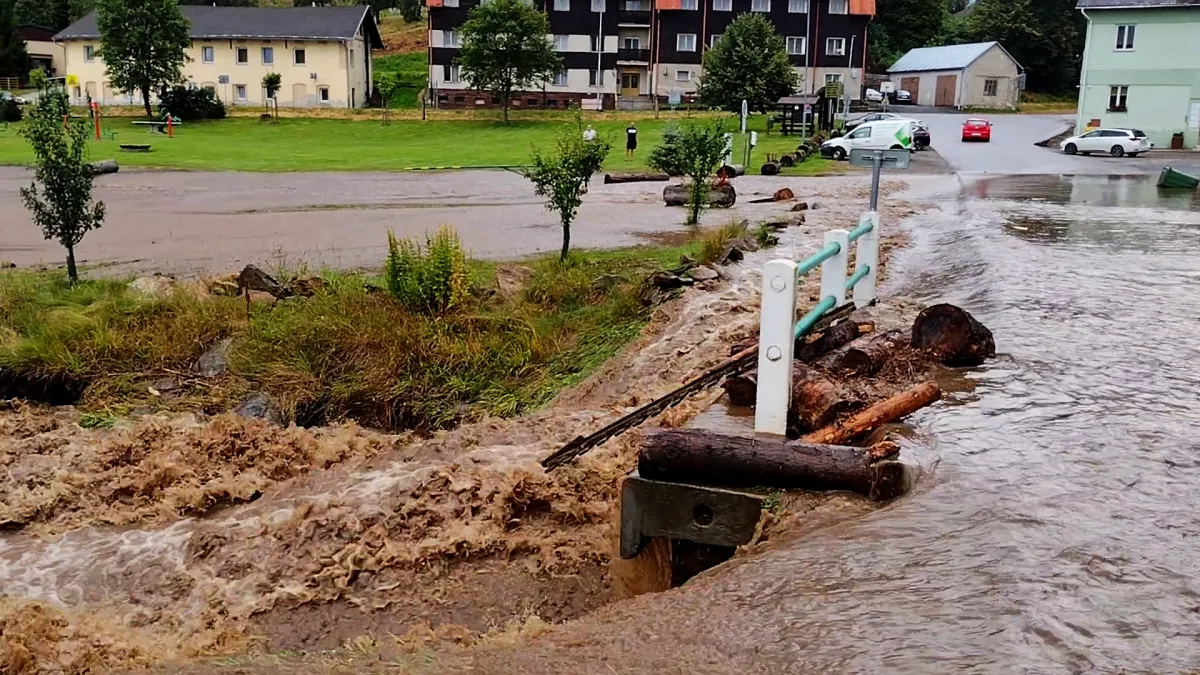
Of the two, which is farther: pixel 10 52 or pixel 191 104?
pixel 10 52

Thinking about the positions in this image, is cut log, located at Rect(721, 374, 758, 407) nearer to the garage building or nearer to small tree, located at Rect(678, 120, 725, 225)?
small tree, located at Rect(678, 120, 725, 225)

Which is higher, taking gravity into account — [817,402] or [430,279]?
[817,402]

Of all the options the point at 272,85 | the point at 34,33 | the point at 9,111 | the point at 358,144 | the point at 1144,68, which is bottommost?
the point at 358,144

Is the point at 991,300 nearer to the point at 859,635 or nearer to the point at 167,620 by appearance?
the point at 859,635

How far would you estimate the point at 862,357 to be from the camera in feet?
25.4

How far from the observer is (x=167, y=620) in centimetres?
671

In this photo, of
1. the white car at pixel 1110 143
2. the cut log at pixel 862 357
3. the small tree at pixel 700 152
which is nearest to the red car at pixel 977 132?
the white car at pixel 1110 143

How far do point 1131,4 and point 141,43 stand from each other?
55100 mm

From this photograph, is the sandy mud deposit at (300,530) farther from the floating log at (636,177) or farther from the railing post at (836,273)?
the floating log at (636,177)

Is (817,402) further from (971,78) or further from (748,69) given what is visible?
(971,78)

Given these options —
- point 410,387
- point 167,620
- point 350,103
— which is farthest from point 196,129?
point 167,620

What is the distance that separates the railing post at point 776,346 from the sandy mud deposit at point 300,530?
0.73 metres

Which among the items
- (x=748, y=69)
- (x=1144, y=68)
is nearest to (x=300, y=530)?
(x=1144, y=68)

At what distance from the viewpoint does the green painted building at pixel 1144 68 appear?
4969cm
